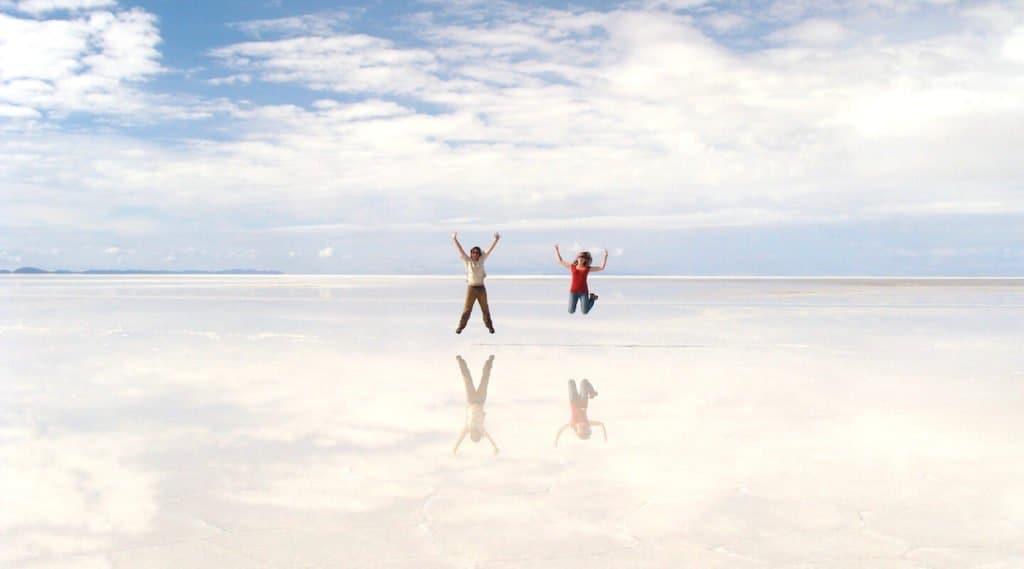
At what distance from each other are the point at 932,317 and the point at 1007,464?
1753cm

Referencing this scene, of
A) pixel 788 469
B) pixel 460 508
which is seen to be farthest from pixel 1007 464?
pixel 460 508

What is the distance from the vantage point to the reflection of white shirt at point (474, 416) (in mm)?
7625

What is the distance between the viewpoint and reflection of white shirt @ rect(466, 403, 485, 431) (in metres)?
7.62

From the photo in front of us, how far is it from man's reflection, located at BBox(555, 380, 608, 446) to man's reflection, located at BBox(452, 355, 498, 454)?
64 centimetres

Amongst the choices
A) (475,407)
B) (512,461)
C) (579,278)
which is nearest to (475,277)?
(579,278)

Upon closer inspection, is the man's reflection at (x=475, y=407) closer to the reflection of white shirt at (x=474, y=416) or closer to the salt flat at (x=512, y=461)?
the reflection of white shirt at (x=474, y=416)

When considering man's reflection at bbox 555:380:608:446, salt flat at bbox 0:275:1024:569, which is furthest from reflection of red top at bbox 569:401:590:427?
salt flat at bbox 0:275:1024:569

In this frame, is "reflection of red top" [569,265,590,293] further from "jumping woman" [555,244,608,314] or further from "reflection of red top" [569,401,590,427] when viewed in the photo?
"reflection of red top" [569,401,590,427]

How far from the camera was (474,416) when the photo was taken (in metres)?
8.05

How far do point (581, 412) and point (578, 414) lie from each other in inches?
4.8

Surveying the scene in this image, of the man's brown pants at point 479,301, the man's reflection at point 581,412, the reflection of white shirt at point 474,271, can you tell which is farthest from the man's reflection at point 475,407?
the reflection of white shirt at point 474,271

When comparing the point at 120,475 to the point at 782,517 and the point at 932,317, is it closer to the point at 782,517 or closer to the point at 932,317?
the point at 782,517

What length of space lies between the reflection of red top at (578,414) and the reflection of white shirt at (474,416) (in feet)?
2.61

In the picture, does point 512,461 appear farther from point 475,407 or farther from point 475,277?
point 475,277
